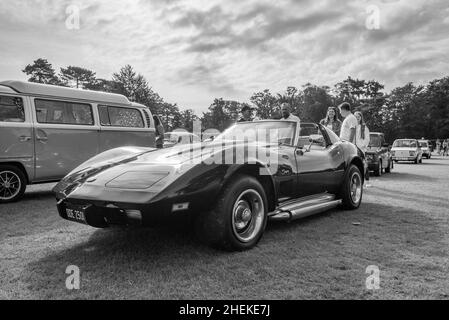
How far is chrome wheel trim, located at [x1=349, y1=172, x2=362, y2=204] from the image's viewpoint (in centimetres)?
560

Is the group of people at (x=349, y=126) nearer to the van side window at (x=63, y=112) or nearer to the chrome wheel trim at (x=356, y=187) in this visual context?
the chrome wheel trim at (x=356, y=187)

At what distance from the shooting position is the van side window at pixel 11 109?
6211 millimetres

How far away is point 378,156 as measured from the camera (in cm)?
1184

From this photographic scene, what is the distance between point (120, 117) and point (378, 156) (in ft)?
26.7

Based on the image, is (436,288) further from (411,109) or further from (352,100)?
(352,100)

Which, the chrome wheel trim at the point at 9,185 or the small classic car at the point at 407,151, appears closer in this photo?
the chrome wheel trim at the point at 9,185

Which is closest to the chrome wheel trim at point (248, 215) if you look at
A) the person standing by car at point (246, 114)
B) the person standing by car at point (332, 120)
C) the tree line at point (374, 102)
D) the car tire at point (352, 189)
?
the car tire at point (352, 189)

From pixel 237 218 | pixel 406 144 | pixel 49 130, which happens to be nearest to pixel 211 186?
pixel 237 218

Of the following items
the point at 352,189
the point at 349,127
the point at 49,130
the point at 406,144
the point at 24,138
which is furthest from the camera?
the point at 406,144

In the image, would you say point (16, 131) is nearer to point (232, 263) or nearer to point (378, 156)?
point (232, 263)

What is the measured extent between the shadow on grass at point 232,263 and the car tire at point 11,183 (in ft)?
10.4

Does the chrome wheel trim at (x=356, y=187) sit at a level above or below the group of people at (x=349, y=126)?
below

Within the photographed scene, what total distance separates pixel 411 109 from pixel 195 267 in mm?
81201
